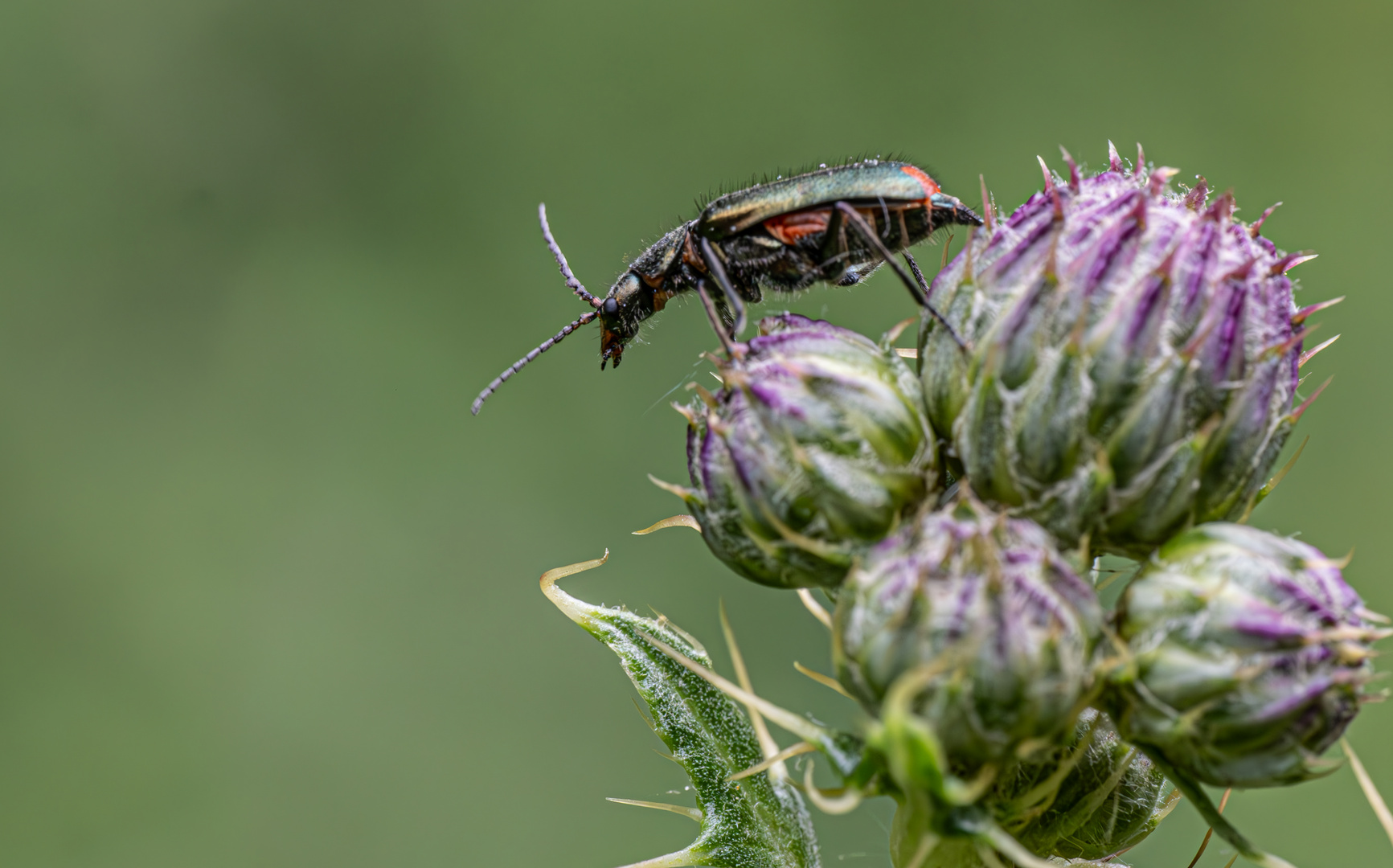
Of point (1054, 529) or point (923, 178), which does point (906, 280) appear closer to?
point (1054, 529)

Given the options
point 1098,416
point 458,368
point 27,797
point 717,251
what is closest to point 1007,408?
point 1098,416

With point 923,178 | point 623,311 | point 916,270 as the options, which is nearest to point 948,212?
point 923,178

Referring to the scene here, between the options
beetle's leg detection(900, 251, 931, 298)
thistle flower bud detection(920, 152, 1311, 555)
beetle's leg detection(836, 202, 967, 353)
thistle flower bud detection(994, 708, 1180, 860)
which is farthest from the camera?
beetle's leg detection(900, 251, 931, 298)

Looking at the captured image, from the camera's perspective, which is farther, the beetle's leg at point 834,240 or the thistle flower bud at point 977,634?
the beetle's leg at point 834,240

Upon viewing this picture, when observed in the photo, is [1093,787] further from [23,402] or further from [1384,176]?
[23,402]

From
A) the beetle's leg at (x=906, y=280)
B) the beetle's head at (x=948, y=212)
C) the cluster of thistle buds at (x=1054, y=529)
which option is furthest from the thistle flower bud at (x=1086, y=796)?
the beetle's head at (x=948, y=212)

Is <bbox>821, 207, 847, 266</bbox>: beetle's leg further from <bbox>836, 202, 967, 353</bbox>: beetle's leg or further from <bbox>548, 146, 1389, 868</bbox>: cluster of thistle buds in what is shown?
<bbox>548, 146, 1389, 868</bbox>: cluster of thistle buds

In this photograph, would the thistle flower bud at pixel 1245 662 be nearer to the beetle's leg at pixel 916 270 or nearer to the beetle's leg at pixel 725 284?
the beetle's leg at pixel 725 284

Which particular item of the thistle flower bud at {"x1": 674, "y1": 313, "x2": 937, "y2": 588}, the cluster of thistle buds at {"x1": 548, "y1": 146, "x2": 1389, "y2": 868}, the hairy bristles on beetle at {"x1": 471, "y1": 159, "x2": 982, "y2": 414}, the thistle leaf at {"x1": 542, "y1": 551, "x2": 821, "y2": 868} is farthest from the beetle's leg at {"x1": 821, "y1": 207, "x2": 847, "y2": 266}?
the thistle leaf at {"x1": 542, "y1": 551, "x2": 821, "y2": 868}
